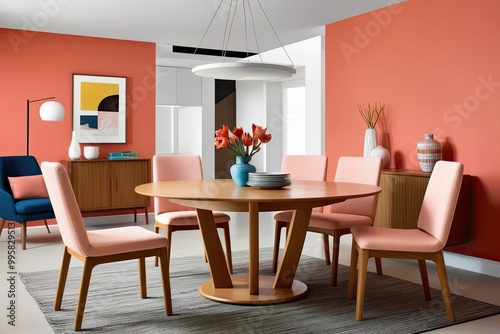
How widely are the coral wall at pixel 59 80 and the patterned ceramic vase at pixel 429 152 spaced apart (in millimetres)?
3828

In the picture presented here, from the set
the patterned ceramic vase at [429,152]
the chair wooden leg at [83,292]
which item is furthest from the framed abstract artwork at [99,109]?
the chair wooden leg at [83,292]

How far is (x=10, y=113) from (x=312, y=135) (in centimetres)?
365

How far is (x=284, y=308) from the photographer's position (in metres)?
3.39

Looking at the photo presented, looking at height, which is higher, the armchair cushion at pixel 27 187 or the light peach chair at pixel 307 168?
the light peach chair at pixel 307 168

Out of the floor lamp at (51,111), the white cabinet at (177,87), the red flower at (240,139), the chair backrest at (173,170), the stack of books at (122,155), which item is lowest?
the chair backrest at (173,170)

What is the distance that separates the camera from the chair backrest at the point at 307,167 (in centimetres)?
464

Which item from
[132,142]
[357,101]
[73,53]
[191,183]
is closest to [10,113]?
[73,53]

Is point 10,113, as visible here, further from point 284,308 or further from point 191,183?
point 284,308

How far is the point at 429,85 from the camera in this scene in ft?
16.3

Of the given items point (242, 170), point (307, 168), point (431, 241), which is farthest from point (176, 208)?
point (431, 241)

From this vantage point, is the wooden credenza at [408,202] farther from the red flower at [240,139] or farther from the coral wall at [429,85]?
the red flower at [240,139]

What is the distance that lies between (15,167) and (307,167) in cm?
313

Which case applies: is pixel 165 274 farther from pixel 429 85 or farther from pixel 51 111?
pixel 51 111

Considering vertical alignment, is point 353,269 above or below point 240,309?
above
